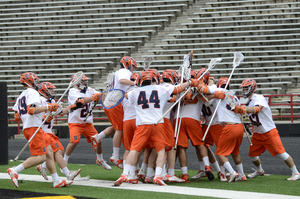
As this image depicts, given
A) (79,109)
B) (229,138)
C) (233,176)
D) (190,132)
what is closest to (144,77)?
(190,132)

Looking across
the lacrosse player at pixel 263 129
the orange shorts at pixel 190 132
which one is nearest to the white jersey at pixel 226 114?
the lacrosse player at pixel 263 129

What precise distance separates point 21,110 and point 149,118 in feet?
6.37

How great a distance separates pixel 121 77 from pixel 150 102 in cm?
109

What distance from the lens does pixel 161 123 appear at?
679 centimetres

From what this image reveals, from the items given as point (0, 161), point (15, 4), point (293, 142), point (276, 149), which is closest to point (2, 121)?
point (0, 161)

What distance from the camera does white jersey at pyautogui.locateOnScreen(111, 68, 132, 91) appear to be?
24.9 ft

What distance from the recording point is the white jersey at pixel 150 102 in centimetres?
670

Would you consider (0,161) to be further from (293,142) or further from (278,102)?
(278,102)

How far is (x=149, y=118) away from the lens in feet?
22.0

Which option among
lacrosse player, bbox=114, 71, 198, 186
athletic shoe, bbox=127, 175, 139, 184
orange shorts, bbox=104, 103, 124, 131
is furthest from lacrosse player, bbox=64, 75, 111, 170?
lacrosse player, bbox=114, 71, 198, 186

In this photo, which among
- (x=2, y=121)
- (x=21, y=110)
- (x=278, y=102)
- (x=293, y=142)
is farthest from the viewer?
(x=278, y=102)

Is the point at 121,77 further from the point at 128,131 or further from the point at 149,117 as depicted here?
the point at 149,117

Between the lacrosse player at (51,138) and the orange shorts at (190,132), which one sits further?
the orange shorts at (190,132)

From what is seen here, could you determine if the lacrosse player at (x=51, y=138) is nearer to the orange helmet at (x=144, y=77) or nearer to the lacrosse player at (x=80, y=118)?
the lacrosse player at (x=80, y=118)
